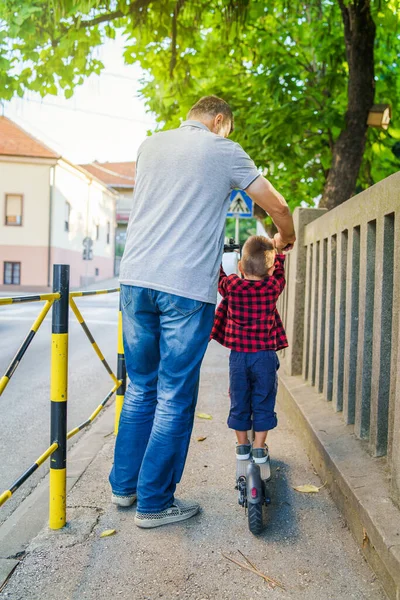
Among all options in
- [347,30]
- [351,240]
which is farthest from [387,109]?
[351,240]

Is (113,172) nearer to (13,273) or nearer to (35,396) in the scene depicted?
(13,273)

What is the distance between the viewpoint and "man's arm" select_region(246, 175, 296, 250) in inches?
108

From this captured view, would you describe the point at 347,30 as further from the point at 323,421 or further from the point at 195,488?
the point at 195,488

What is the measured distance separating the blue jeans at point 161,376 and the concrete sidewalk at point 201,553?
0.74 feet

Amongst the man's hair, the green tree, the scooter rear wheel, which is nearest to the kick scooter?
the scooter rear wheel

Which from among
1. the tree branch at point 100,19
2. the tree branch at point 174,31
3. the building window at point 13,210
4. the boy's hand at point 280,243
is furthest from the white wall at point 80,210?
A: the boy's hand at point 280,243

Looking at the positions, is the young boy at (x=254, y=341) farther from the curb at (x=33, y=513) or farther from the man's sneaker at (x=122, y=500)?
the curb at (x=33, y=513)

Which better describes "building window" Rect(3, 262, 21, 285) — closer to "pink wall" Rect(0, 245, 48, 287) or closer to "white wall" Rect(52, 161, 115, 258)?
"pink wall" Rect(0, 245, 48, 287)

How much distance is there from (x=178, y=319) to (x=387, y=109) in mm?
6097

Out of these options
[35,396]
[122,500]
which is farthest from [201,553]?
[35,396]

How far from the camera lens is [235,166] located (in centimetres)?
275

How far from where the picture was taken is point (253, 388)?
3.22 m

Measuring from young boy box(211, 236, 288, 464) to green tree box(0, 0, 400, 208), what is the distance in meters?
3.68

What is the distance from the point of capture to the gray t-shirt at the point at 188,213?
272cm
